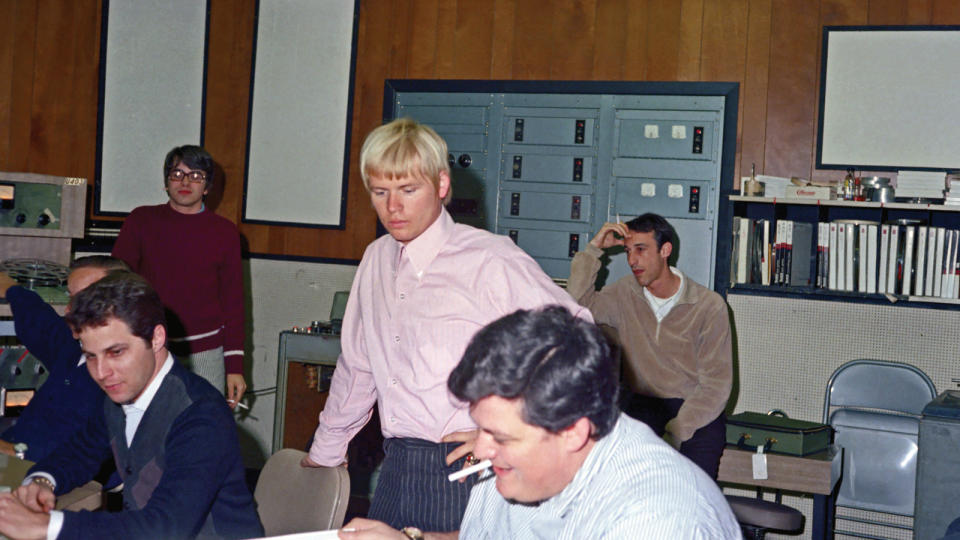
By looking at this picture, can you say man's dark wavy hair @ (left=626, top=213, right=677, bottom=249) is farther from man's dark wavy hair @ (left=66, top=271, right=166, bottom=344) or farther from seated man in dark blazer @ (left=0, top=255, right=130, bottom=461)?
man's dark wavy hair @ (left=66, top=271, right=166, bottom=344)

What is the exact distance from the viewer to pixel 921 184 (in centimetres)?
406

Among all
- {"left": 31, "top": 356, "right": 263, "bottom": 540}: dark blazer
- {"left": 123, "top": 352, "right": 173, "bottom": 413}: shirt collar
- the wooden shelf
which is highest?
the wooden shelf

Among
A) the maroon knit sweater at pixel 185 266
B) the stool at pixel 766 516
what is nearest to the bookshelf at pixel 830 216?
the stool at pixel 766 516

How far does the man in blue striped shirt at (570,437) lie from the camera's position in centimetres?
119

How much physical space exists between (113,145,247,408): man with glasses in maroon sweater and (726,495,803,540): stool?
207 centimetres

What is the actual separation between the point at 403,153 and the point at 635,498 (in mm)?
1092

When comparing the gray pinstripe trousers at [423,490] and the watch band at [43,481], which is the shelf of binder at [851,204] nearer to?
the gray pinstripe trousers at [423,490]

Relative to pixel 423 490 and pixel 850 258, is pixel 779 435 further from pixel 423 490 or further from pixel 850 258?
pixel 423 490

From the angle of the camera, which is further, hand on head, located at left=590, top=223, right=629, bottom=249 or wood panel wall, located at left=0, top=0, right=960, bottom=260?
wood panel wall, located at left=0, top=0, right=960, bottom=260

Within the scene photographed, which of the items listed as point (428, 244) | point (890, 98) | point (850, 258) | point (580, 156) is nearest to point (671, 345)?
point (850, 258)

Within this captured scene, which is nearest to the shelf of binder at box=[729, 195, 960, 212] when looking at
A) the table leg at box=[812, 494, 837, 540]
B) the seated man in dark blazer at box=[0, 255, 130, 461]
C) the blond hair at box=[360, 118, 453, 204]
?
the table leg at box=[812, 494, 837, 540]

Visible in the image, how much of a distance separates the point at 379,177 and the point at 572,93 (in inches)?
114

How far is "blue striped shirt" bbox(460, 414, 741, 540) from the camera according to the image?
1.14 meters

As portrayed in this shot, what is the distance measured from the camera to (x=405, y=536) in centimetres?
149
